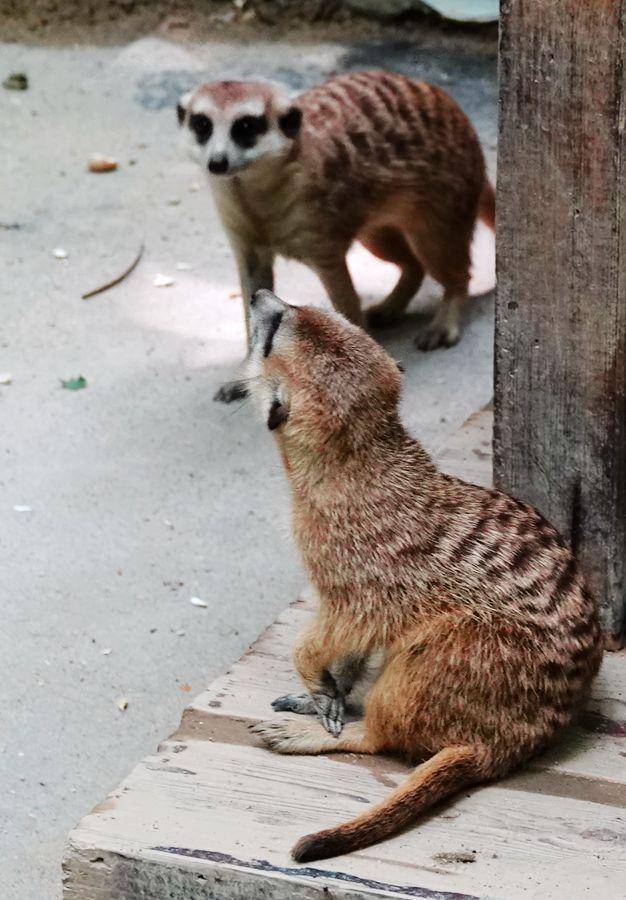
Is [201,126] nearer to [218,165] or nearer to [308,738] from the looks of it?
[218,165]

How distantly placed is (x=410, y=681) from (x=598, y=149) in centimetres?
92

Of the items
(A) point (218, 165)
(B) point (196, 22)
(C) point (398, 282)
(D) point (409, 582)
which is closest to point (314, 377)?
(D) point (409, 582)

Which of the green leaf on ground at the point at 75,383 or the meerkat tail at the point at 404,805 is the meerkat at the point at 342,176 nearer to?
the green leaf on ground at the point at 75,383

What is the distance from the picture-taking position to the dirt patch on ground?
679 cm

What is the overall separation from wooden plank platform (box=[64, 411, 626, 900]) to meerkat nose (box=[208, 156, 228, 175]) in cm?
202

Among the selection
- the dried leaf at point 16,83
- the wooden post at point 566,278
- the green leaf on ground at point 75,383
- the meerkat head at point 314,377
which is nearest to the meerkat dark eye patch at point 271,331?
the meerkat head at point 314,377

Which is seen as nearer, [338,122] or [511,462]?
[511,462]

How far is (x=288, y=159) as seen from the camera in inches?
166

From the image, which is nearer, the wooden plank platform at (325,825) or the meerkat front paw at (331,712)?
the wooden plank platform at (325,825)

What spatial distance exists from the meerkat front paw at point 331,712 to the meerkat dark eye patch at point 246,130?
83.4 inches

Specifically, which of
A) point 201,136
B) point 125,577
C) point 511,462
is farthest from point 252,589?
point 201,136

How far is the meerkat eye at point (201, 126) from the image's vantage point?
13.6 ft

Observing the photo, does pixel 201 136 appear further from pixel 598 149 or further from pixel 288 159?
pixel 598 149

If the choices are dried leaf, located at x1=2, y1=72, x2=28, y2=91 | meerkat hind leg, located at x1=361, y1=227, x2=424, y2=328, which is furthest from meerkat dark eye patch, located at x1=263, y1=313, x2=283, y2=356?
dried leaf, located at x1=2, y1=72, x2=28, y2=91
